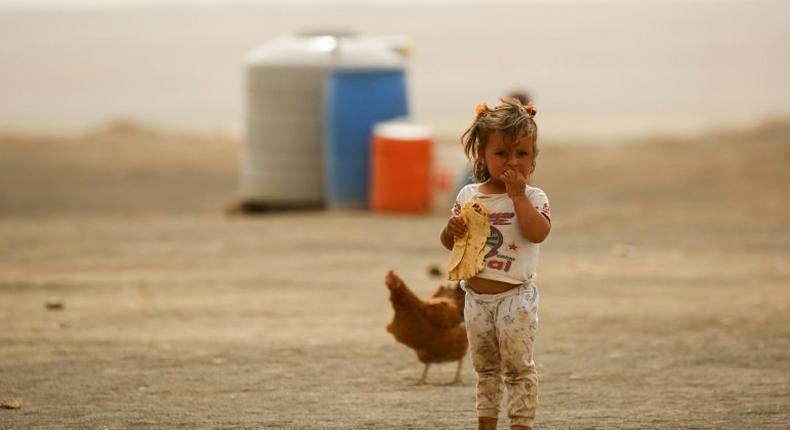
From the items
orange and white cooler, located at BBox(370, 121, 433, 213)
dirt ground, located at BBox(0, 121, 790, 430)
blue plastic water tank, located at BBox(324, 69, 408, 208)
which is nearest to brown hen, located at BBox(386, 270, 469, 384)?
dirt ground, located at BBox(0, 121, 790, 430)

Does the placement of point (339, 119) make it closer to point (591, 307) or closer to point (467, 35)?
point (591, 307)

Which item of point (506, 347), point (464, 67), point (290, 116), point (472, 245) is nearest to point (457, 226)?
point (472, 245)

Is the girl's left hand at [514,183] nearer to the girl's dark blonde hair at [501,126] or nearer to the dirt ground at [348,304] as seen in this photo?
the girl's dark blonde hair at [501,126]

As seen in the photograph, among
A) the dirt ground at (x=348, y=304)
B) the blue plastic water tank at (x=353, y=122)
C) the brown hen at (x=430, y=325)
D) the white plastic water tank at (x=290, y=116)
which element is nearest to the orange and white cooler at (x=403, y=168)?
the dirt ground at (x=348, y=304)

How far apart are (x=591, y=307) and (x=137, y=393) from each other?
12.9 ft

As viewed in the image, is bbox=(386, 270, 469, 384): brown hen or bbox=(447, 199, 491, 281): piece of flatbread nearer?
bbox=(447, 199, 491, 281): piece of flatbread

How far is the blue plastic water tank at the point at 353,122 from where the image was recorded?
16266mm

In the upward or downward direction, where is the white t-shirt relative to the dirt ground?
upward

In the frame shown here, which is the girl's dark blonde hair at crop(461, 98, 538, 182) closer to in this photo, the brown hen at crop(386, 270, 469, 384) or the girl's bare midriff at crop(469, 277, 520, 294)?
the girl's bare midriff at crop(469, 277, 520, 294)

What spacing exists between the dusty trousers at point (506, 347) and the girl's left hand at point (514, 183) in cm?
37

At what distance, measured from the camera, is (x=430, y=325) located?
748cm

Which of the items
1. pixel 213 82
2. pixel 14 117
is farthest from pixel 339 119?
pixel 213 82

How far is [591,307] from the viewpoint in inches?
408

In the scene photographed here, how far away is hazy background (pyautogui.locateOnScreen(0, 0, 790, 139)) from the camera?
1243 inches
